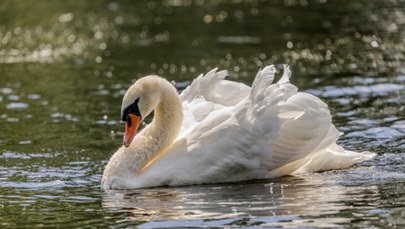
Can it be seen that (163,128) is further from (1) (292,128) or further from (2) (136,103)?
(1) (292,128)

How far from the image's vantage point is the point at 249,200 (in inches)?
514

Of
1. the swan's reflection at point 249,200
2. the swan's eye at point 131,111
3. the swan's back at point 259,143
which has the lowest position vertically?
the swan's reflection at point 249,200

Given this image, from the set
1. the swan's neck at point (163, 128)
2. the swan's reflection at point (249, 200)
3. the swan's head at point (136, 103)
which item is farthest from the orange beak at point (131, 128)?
the swan's reflection at point (249, 200)

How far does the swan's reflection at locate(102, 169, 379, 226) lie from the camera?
1223cm

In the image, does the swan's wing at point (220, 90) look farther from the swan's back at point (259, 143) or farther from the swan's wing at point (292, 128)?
the swan's wing at point (292, 128)

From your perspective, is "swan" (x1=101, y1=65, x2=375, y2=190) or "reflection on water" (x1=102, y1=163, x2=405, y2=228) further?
"swan" (x1=101, y1=65, x2=375, y2=190)

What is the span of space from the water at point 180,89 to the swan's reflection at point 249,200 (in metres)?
0.02

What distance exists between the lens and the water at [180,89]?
12.6m

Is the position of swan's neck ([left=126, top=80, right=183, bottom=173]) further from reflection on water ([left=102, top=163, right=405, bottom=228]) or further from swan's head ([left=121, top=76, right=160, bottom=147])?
reflection on water ([left=102, top=163, right=405, bottom=228])

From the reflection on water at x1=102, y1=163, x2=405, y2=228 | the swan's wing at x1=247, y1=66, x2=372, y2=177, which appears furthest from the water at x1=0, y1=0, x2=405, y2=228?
the swan's wing at x1=247, y1=66, x2=372, y2=177

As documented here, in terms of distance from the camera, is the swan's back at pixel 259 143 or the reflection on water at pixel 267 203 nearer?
the reflection on water at pixel 267 203

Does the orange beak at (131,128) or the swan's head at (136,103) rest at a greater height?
the swan's head at (136,103)

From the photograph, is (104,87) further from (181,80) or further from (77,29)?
(77,29)

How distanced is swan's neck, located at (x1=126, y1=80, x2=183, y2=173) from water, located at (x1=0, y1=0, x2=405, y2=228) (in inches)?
32.8
